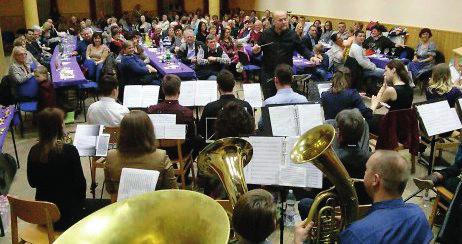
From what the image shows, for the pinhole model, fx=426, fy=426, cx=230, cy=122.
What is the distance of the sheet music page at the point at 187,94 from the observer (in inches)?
215

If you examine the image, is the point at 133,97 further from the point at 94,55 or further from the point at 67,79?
the point at 94,55

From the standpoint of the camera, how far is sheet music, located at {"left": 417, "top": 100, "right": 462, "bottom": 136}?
4.57 metres

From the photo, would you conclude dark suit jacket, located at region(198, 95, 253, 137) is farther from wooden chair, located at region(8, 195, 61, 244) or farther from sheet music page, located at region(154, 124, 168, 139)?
wooden chair, located at region(8, 195, 61, 244)

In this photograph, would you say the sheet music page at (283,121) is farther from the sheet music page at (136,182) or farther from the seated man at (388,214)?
the seated man at (388,214)

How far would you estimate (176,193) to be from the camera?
6.97ft

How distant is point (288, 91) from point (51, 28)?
10.1 m

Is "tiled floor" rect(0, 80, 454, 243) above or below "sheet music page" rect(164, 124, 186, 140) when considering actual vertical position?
below

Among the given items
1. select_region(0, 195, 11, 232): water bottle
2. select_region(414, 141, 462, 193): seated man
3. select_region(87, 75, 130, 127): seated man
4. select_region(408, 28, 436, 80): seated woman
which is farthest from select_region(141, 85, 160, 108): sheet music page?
select_region(408, 28, 436, 80): seated woman

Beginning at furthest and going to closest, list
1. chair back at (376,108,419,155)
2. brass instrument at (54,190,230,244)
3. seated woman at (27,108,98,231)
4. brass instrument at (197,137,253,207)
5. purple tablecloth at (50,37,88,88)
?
purple tablecloth at (50,37,88,88)
chair back at (376,108,419,155)
seated woman at (27,108,98,231)
brass instrument at (197,137,253,207)
brass instrument at (54,190,230,244)

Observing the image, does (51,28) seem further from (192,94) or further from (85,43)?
(192,94)

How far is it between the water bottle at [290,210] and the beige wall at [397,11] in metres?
8.54

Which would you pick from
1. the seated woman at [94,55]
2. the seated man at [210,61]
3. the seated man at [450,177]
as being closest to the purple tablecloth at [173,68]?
the seated man at [210,61]

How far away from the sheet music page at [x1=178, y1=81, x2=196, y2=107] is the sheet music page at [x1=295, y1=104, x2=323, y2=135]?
177cm

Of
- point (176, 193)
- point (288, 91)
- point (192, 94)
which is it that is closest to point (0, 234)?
point (192, 94)
